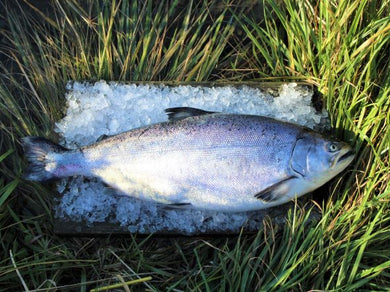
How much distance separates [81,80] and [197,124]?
95 centimetres

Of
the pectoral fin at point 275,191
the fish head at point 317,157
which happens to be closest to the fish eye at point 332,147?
the fish head at point 317,157

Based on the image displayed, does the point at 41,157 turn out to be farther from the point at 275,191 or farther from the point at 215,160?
the point at 275,191

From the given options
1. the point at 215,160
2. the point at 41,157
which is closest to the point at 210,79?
the point at 215,160

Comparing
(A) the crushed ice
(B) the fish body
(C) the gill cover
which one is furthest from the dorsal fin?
(C) the gill cover

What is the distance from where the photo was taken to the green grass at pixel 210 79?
2.60 m

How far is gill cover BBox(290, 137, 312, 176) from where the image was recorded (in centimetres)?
250

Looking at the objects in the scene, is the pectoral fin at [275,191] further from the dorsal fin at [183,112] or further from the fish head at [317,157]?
the dorsal fin at [183,112]

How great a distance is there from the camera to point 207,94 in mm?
2955

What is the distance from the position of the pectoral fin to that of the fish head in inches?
3.3

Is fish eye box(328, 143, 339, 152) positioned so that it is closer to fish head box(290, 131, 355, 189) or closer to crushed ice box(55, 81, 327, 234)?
fish head box(290, 131, 355, 189)

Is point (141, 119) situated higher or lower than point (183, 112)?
lower

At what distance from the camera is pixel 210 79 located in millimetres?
3350

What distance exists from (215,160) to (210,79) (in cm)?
100

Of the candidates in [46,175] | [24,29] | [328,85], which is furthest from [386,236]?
[24,29]
